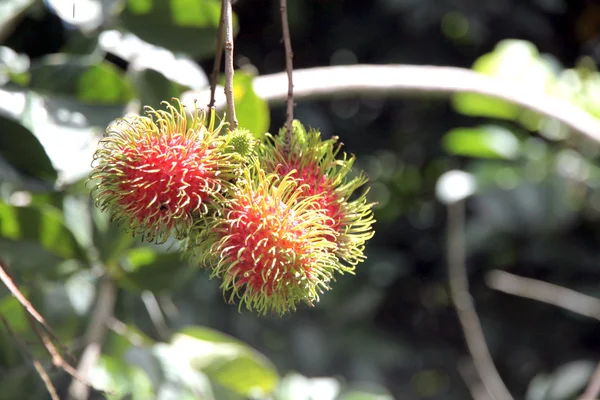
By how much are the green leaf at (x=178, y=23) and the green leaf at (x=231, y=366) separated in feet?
1.81

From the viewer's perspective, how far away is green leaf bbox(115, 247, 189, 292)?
1.27 meters

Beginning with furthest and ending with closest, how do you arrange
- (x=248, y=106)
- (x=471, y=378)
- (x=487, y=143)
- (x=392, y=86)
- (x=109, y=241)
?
(x=471, y=378), (x=487, y=143), (x=392, y=86), (x=109, y=241), (x=248, y=106)

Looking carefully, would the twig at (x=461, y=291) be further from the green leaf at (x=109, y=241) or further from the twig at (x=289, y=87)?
the twig at (x=289, y=87)

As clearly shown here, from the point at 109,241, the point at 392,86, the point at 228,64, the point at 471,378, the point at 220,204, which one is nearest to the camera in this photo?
the point at 228,64

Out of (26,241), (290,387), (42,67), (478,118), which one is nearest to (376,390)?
(290,387)

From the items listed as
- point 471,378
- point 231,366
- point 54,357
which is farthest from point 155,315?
point 471,378

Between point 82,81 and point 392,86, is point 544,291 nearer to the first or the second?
point 392,86

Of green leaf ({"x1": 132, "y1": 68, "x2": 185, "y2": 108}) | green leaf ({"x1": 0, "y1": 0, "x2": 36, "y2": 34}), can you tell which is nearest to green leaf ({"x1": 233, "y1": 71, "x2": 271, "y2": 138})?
green leaf ({"x1": 132, "y1": 68, "x2": 185, "y2": 108})

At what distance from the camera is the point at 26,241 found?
1172 millimetres

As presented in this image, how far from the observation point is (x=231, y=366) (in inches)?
53.2

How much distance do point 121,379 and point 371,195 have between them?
114 centimetres

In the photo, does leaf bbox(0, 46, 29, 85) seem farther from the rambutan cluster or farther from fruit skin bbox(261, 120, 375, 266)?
fruit skin bbox(261, 120, 375, 266)

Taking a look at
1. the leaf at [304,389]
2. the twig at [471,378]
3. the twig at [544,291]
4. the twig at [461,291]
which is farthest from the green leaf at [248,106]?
the twig at [471,378]

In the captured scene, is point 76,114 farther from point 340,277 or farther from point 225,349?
point 340,277
